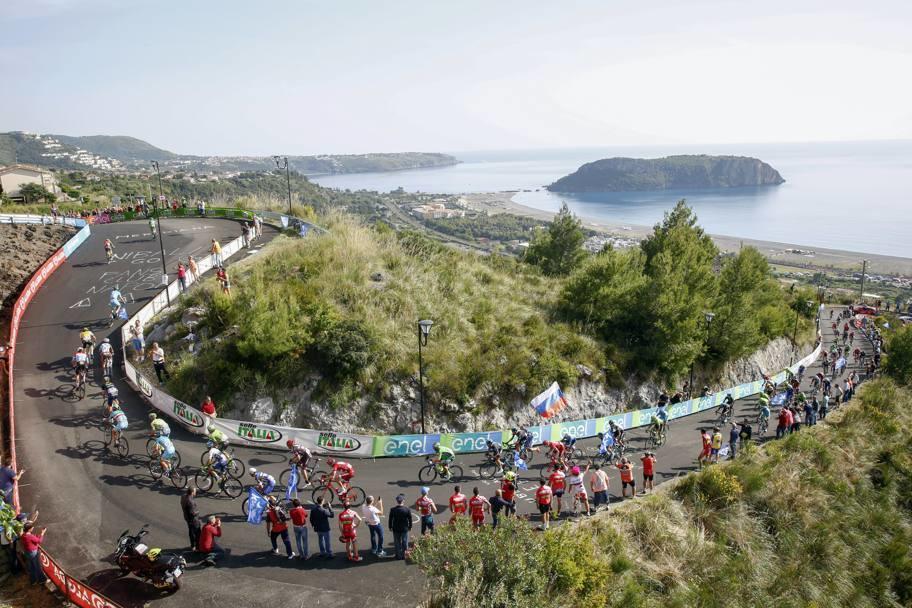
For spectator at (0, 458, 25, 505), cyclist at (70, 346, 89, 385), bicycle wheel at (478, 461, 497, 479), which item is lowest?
bicycle wheel at (478, 461, 497, 479)

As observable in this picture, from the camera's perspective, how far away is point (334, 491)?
14.4m

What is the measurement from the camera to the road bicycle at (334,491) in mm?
13638

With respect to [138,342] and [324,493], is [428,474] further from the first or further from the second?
[138,342]

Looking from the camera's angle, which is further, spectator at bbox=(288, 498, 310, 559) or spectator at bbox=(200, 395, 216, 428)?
spectator at bbox=(200, 395, 216, 428)

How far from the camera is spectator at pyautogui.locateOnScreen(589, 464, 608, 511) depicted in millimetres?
14633

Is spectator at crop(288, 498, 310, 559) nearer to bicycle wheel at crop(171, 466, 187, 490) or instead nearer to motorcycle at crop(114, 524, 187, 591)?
motorcycle at crop(114, 524, 187, 591)

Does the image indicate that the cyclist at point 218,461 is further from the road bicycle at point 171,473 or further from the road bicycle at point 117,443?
the road bicycle at point 117,443

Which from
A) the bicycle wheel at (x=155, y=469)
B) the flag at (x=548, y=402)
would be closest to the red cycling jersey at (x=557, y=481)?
the flag at (x=548, y=402)

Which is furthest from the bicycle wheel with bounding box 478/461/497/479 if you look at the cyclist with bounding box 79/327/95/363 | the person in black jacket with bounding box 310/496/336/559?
the cyclist with bounding box 79/327/95/363

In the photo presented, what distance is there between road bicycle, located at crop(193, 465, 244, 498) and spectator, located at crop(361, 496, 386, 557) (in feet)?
14.4

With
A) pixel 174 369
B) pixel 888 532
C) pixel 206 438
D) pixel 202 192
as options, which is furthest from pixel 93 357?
pixel 202 192

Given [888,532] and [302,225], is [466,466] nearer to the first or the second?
[888,532]

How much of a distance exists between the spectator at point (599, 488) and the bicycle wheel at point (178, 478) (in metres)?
11.0

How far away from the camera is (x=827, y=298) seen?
2591 inches
